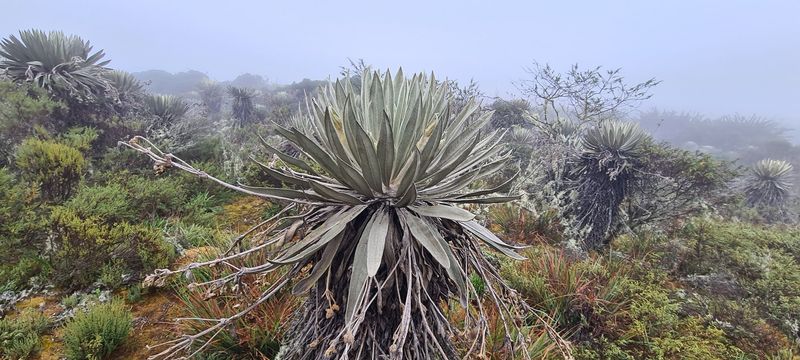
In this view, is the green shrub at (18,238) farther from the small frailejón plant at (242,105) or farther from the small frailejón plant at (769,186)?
the small frailejón plant at (769,186)

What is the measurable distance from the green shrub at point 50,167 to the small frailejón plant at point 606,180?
838 centimetres

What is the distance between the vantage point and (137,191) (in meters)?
5.66

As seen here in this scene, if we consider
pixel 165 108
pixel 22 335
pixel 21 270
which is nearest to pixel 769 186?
pixel 22 335

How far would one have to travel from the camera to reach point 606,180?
664 centimetres

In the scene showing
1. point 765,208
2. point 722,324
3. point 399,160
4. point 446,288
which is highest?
point 399,160

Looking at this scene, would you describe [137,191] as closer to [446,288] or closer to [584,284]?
[446,288]

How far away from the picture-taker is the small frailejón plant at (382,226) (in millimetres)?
1663

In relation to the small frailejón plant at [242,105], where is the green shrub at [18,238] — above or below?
below

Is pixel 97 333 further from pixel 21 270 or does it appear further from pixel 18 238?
pixel 18 238

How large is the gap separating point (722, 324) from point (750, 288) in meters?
1.22

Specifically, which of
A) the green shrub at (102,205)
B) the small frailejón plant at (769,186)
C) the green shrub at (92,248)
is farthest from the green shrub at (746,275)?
the small frailejón plant at (769,186)

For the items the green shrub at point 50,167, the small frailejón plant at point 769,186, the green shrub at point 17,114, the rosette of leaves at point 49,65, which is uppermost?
the rosette of leaves at point 49,65

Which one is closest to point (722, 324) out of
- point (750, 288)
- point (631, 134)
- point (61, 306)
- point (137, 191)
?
point (750, 288)

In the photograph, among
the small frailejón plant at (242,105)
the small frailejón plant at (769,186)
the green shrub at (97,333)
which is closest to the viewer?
the green shrub at (97,333)
